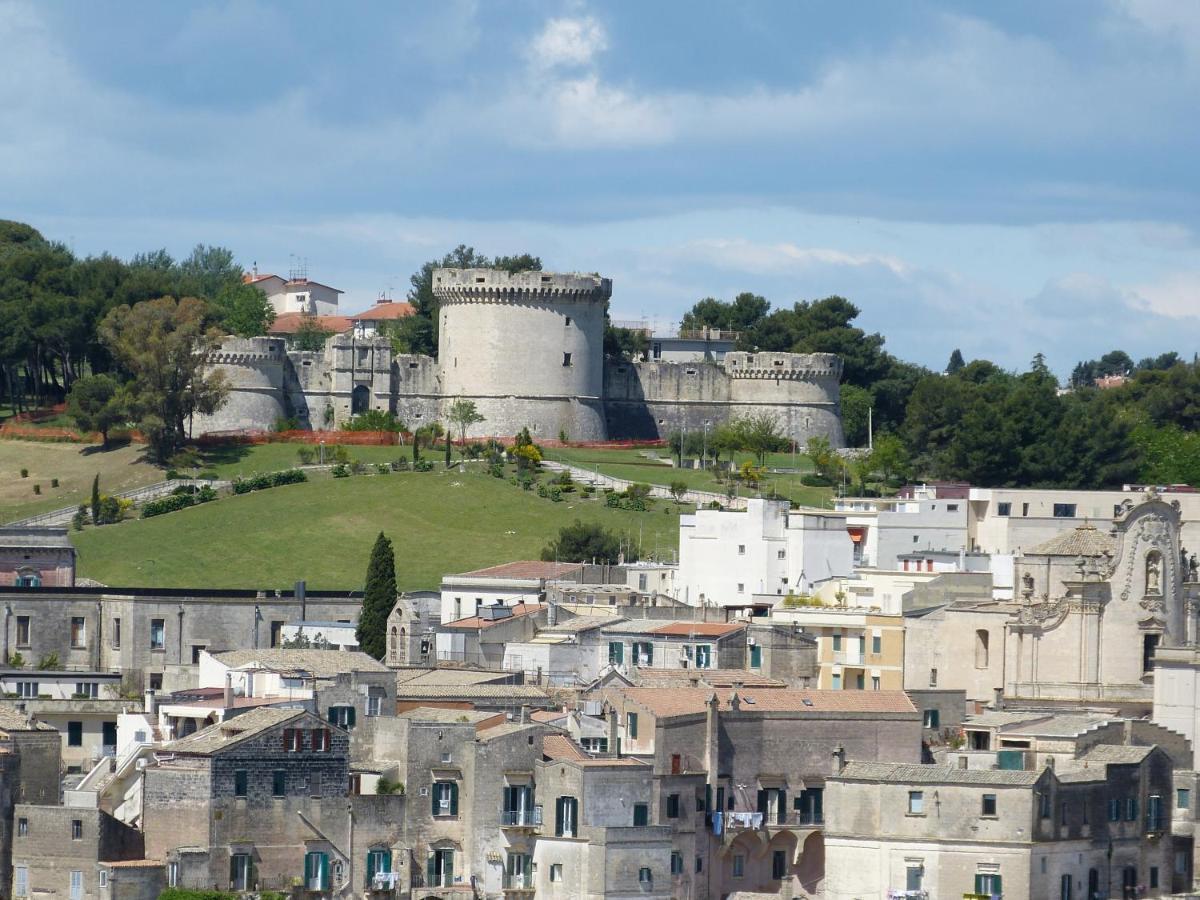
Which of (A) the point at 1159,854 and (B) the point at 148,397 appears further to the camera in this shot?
(B) the point at 148,397

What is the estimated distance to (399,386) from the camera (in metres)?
147

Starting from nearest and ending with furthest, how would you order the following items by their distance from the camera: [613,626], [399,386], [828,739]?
[828,739], [613,626], [399,386]

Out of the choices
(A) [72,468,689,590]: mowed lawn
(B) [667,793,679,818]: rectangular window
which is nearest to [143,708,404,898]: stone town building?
(B) [667,793,679,818]: rectangular window

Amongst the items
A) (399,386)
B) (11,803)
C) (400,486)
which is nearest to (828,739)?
(11,803)

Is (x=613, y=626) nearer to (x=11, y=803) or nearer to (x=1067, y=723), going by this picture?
(x=1067, y=723)

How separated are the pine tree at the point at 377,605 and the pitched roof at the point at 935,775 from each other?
22824 mm

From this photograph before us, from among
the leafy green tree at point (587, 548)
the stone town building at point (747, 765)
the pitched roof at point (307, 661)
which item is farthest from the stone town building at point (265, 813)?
the leafy green tree at point (587, 548)

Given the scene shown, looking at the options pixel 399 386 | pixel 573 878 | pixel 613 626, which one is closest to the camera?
pixel 573 878

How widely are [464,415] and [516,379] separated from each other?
312 centimetres

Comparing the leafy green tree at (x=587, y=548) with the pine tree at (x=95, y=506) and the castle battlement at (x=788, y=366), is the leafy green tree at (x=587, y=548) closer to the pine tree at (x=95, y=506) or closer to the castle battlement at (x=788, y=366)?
the pine tree at (x=95, y=506)

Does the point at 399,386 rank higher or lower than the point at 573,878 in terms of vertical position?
higher

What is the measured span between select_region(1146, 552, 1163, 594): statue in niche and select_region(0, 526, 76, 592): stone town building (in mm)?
31958

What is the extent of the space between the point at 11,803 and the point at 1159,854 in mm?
24768

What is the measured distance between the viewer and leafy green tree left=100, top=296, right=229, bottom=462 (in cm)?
13050
